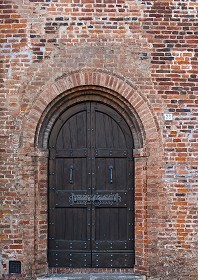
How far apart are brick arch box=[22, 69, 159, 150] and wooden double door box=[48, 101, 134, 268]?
44 cm

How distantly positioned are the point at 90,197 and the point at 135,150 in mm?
1131

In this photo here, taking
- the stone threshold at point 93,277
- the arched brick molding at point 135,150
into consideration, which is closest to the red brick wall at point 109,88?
the arched brick molding at point 135,150

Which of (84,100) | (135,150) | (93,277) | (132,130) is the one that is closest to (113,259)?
(93,277)

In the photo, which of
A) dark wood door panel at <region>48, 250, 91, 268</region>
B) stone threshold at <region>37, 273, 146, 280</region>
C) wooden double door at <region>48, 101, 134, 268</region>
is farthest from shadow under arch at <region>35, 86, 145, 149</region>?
stone threshold at <region>37, 273, 146, 280</region>

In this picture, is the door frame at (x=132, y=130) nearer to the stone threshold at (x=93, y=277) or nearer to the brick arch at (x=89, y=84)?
the brick arch at (x=89, y=84)

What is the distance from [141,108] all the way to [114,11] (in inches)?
68.8

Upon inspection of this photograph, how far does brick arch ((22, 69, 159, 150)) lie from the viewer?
7.81 metres

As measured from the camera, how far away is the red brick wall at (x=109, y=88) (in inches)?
305

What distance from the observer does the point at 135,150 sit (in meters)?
7.89

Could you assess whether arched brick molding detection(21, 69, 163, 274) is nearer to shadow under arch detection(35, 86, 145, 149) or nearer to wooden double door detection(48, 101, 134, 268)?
shadow under arch detection(35, 86, 145, 149)

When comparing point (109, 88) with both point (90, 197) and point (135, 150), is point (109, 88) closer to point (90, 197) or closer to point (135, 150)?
point (135, 150)

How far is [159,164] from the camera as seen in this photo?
778 cm

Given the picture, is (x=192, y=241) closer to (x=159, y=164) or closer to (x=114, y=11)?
(x=159, y=164)

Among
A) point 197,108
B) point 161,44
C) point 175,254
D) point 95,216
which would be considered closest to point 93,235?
point 95,216
